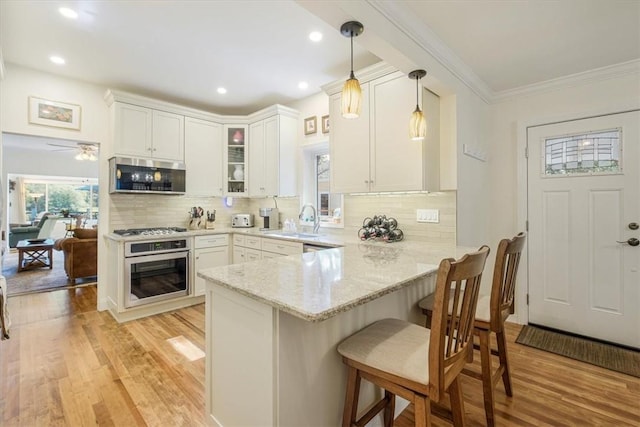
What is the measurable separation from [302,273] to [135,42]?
8.82 ft

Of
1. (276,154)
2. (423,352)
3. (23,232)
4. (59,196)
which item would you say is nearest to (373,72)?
(276,154)

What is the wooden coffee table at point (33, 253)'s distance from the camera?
548 centimetres

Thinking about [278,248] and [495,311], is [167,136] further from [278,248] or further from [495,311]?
[495,311]

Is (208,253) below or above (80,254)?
above

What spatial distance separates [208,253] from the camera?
151 inches

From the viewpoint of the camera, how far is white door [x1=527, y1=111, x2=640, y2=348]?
8.63 ft

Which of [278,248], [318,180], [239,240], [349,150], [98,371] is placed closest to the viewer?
[98,371]

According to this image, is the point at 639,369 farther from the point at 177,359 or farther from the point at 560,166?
the point at 177,359

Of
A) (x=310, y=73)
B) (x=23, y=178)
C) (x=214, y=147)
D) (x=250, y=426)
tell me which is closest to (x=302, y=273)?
(x=250, y=426)

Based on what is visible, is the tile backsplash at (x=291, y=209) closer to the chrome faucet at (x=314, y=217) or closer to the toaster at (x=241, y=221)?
the chrome faucet at (x=314, y=217)

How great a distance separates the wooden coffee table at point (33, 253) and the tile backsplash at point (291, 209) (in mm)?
3458

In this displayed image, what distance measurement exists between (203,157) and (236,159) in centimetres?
47

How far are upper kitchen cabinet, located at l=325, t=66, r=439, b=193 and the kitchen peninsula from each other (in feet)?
3.72

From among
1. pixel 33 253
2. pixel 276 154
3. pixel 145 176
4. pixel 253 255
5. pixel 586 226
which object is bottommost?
pixel 33 253
